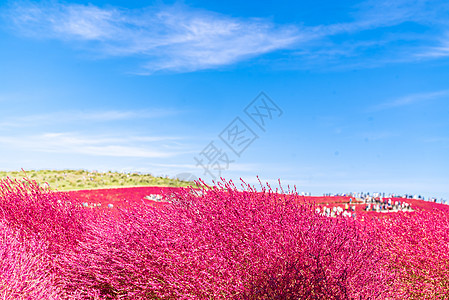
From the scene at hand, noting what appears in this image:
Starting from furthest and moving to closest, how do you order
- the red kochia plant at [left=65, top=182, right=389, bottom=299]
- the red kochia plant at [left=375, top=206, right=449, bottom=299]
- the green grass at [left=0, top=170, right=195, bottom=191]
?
the green grass at [left=0, top=170, right=195, bottom=191]
the red kochia plant at [left=375, top=206, right=449, bottom=299]
the red kochia plant at [left=65, top=182, right=389, bottom=299]

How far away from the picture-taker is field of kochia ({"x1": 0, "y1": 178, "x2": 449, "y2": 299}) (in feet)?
11.3

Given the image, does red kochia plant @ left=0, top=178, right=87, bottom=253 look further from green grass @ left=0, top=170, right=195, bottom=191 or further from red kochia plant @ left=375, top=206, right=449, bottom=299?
green grass @ left=0, top=170, right=195, bottom=191

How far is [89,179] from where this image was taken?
21922 millimetres

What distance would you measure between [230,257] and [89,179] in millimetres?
19830

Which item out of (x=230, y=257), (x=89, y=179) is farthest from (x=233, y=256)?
(x=89, y=179)

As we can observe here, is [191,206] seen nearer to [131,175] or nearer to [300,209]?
[300,209]

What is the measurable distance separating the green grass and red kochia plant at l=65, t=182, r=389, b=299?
1251 centimetres

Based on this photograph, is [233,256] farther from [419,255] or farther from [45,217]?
[45,217]

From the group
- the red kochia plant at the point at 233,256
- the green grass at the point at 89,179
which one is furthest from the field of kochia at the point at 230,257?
the green grass at the point at 89,179

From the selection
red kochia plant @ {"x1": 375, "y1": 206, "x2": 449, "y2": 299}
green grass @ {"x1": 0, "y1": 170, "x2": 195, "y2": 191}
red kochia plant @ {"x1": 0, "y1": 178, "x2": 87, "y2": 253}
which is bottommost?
red kochia plant @ {"x1": 0, "y1": 178, "x2": 87, "y2": 253}

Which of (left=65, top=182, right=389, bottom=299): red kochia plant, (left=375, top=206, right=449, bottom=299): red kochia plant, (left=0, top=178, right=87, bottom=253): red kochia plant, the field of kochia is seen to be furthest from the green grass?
(left=65, top=182, right=389, bottom=299): red kochia plant

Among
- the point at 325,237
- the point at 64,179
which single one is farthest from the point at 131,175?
the point at 325,237

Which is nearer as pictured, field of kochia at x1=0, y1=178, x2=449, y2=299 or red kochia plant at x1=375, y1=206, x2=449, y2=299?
field of kochia at x1=0, y1=178, x2=449, y2=299

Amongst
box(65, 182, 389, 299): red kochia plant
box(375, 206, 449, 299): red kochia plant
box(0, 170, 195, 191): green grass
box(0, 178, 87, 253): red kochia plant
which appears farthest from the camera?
box(0, 170, 195, 191): green grass
